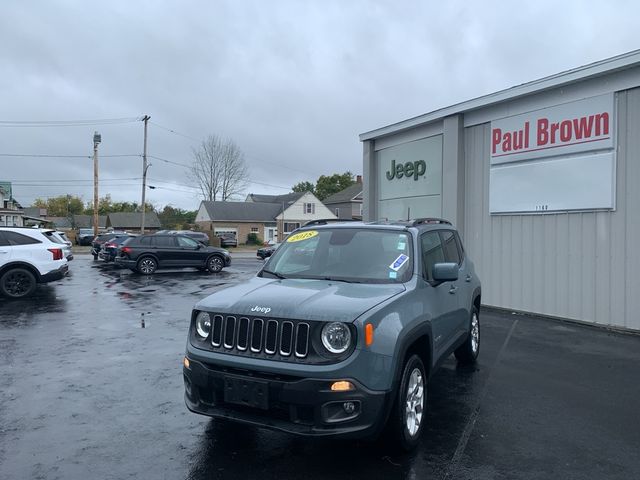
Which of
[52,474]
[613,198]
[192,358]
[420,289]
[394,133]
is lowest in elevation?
[52,474]

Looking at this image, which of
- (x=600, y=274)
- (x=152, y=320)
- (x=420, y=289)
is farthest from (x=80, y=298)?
(x=600, y=274)

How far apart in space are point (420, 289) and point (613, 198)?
6692mm

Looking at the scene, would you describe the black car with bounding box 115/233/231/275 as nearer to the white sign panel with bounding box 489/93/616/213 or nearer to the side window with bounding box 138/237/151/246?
the side window with bounding box 138/237/151/246

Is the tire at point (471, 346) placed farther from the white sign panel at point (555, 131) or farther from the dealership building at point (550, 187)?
the white sign panel at point (555, 131)

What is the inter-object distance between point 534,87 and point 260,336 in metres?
9.24

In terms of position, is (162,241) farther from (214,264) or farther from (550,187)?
(550,187)

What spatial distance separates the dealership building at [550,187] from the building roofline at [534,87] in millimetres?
22

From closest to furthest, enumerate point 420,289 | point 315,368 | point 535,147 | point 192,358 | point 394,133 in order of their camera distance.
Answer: point 315,368, point 192,358, point 420,289, point 535,147, point 394,133

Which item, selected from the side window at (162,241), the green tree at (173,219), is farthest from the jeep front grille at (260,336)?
the green tree at (173,219)

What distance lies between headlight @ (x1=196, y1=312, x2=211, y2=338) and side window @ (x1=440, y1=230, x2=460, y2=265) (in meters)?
2.96

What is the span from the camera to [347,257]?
5051 millimetres

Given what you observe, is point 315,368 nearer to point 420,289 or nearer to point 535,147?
point 420,289

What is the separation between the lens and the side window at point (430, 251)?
5040 mm

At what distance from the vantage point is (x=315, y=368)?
362 cm
